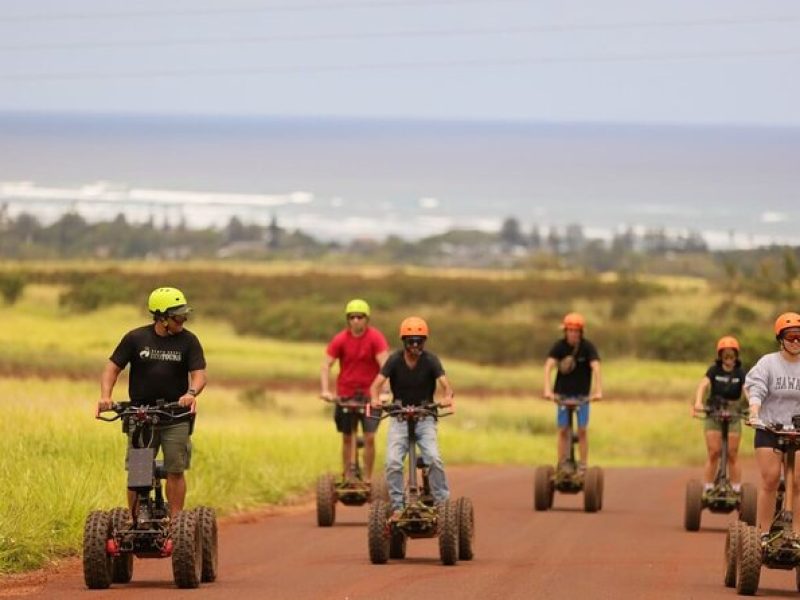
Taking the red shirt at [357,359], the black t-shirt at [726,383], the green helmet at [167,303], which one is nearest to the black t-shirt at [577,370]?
the black t-shirt at [726,383]

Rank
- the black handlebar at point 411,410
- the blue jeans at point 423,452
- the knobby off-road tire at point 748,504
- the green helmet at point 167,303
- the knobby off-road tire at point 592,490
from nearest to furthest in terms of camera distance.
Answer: the green helmet at point 167,303 → the black handlebar at point 411,410 → the blue jeans at point 423,452 → the knobby off-road tire at point 748,504 → the knobby off-road tire at point 592,490

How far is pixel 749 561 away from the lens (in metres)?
15.9

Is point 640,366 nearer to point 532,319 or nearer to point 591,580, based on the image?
point 532,319

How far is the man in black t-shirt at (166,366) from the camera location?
16078mm

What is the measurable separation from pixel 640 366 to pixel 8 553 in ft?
198

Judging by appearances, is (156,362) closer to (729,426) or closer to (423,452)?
(423,452)

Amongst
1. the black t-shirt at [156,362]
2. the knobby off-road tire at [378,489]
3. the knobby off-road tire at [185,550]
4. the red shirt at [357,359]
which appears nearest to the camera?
the knobby off-road tire at [185,550]

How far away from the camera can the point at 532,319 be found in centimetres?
9669

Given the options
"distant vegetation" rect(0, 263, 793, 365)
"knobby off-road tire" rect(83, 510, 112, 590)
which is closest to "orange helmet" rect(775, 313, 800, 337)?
"knobby off-road tire" rect(83, 510, 112, 590)

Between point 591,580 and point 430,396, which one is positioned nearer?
point 591,580

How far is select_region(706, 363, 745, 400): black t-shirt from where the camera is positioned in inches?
909

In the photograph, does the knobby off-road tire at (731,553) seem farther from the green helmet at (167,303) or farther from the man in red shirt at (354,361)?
the man in red shirt at (354,361)

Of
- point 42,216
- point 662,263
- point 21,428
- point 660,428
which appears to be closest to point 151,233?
point 42,216

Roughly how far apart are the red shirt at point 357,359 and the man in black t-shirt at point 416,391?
4.13 metres
